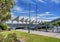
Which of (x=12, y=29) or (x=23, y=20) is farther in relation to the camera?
(x=23, y=20)

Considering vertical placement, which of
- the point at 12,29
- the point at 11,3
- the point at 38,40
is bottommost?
the point at 38,40

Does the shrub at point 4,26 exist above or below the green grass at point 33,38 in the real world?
above

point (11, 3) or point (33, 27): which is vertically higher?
point (11, 3)

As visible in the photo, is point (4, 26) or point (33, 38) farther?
point (4, 26)

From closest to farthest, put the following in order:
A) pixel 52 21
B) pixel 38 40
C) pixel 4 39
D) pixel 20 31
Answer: pixel 4 39, pixel 38 40, pixel 20 31, pixel 52 21

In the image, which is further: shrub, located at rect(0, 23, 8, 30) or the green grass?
shrub, located at rect(0, 23, 8, 30)

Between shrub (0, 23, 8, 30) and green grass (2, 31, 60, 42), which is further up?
shrub (0, 23, 8, 30)

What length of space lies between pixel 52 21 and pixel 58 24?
0.44 metres

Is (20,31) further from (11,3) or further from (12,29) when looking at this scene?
(11,3)

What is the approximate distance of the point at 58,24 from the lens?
6188 millimetres

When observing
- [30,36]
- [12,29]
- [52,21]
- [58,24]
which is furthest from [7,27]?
[58,24]

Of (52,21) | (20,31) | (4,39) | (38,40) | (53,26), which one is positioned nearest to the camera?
(4,39)

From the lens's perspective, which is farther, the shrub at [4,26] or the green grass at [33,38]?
the shrub at [4,26]

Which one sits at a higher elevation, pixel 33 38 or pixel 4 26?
pixel 4 26
